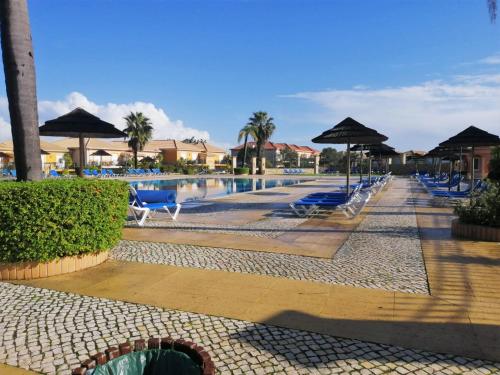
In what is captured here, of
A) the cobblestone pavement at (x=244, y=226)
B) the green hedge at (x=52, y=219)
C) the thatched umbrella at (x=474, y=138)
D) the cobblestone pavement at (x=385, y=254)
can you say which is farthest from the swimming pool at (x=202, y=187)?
the green hedge at (x=52, y=219)

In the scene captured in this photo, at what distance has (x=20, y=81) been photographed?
4977mm

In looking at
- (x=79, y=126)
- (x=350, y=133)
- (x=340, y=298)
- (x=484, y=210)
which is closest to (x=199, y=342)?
(x=340, y=298)

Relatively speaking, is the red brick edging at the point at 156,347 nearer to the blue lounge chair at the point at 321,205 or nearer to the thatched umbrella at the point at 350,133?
the blue lounge chair at the point at 321,205

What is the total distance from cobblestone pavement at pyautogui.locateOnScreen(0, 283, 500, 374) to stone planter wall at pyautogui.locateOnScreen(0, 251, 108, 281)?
29.6 inches

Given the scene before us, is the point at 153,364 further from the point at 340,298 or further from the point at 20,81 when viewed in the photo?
the point at 20,81

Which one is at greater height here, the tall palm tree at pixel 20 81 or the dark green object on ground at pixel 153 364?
the tall palm tree at pixel 20 81

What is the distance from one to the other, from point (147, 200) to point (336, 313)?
274 inches

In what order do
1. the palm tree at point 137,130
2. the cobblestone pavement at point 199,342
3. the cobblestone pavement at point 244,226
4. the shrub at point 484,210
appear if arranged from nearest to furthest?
1. the cobblestone pavement at point 199,342
2. the shrub at point 484,210
3. the cobblestone pavement at point 244,226
4. the palm tree at point 137,130

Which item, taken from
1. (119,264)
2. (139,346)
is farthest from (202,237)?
(139,346)

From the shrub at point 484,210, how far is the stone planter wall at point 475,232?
14 centimetres

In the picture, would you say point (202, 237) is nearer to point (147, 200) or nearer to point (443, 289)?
point (147, 200)

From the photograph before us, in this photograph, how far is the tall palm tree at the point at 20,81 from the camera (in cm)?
491

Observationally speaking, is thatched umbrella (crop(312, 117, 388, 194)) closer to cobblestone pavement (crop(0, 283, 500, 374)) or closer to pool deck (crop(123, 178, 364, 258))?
pool deck (crop(123, 178, 364, 258))

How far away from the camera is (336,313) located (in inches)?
137
